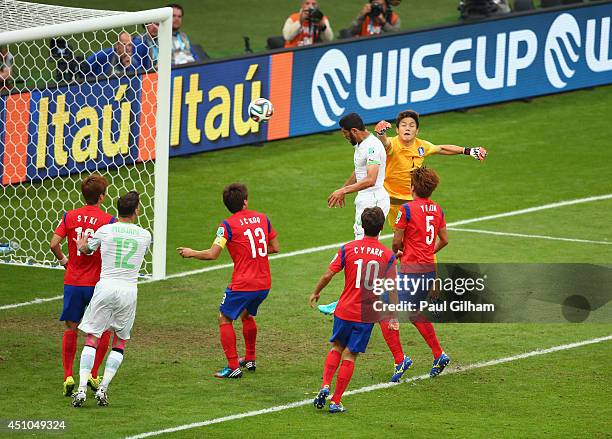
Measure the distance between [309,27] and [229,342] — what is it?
12.0m

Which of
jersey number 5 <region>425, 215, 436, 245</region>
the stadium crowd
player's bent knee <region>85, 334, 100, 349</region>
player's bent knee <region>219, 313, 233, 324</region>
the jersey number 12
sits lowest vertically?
player's bent knee <region>85, 334, 100, 349</region>

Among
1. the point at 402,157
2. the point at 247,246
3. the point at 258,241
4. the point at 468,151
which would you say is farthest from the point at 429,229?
the point at 402,157

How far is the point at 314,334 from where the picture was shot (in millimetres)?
13602

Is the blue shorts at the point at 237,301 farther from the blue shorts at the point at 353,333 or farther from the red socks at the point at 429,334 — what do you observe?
the red socks at the point at 429,334

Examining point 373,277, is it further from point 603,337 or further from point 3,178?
point 3,178

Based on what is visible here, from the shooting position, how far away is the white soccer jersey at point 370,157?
13344 millimetres

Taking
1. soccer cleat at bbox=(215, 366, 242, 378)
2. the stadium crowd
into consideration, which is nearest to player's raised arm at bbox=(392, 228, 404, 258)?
soccer cleat at bbox=(215, 366, 242, 378)

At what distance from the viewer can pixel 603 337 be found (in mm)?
13445

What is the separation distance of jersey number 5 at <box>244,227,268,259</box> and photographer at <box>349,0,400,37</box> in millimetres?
12248

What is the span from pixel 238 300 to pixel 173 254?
205 inches

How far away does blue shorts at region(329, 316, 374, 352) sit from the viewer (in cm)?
1092

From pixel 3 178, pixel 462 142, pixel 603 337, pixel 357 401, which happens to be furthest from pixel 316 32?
pixel 357 401

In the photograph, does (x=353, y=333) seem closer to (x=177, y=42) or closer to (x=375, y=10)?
(x=177, y=42)

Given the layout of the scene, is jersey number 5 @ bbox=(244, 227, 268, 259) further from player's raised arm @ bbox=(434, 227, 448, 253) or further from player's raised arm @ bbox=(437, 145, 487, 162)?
player's raised arm @ bbox=(437, 145, 487, 162)
